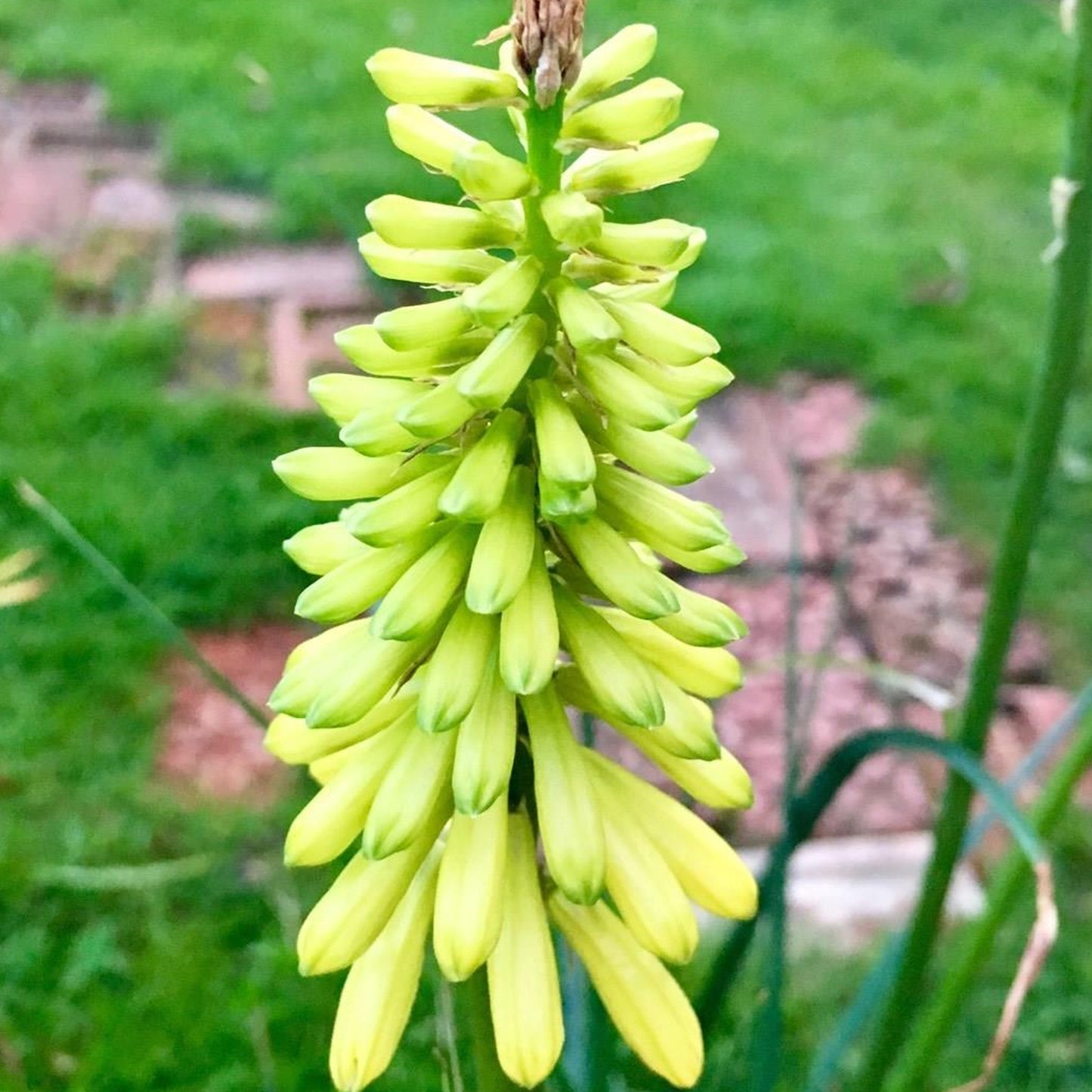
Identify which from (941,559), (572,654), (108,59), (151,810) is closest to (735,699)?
(941,559)

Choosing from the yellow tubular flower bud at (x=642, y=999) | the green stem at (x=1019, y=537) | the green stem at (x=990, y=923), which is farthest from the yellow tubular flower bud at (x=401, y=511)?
the green stem at (x=990, y=923)

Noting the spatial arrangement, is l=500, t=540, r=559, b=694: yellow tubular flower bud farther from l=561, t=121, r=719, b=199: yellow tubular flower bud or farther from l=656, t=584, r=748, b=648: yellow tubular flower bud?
l=561, t=121, r=719, b=199: yellow tubular flower bud

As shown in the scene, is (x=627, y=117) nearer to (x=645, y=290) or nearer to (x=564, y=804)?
(x=645, y=290)

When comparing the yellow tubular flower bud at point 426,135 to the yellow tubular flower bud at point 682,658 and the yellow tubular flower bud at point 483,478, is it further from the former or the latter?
the yellow tubular flower bud at point 682,658

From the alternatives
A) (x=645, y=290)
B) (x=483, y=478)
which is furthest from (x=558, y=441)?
(x=645, y=290)

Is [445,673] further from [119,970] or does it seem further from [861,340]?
[861,340]

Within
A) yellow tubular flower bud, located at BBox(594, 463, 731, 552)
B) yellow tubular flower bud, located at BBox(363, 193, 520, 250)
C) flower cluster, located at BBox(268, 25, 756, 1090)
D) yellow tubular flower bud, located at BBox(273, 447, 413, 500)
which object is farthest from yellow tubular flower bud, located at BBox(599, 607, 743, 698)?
yellow tubular flower bud, located at BBox(363, 193, 520, 250)
